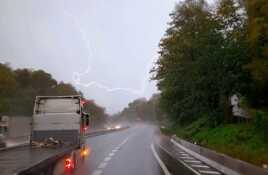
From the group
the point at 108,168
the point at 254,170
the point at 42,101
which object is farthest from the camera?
the point at 42,101

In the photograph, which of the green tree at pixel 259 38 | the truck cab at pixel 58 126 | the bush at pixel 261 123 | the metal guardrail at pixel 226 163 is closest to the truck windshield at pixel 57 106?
the truck cab at pixel 58 126

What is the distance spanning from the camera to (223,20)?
44.7 m

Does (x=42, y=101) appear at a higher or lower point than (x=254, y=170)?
higher

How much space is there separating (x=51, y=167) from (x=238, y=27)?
101 ft

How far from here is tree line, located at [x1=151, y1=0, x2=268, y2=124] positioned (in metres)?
32.1

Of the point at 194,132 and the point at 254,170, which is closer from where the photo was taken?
the point at 254,170

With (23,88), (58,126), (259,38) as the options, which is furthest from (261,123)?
(23,88)

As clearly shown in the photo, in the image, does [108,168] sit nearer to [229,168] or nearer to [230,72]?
[229,168]

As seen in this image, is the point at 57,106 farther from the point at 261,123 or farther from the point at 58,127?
the point at 261,123

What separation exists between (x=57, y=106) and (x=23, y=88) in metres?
77.7

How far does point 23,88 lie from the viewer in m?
98.2

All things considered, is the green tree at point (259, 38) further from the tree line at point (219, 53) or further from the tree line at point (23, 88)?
the tree line at point (23, 88)

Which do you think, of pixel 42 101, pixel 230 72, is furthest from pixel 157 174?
pixel 230 72

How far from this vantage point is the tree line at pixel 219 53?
32125 mm
